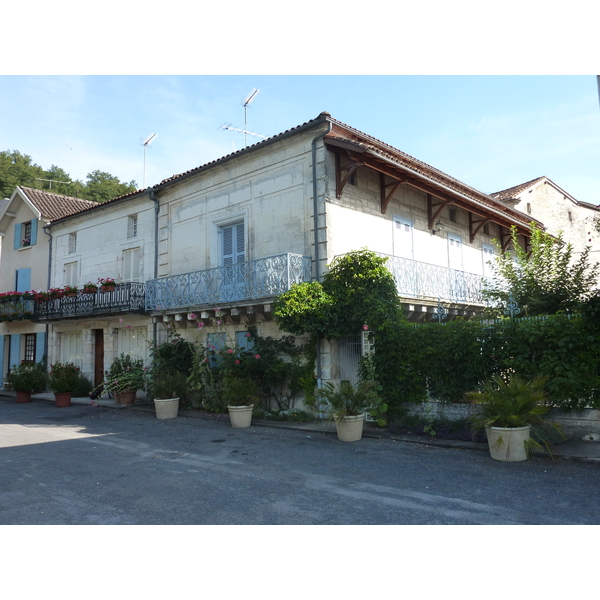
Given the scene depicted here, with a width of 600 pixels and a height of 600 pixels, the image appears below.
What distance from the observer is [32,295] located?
18734mm

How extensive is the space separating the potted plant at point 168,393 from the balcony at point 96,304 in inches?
118

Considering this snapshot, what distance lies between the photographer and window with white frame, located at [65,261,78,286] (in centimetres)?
1881

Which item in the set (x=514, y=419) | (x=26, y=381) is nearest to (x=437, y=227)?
(x=514, y=419)

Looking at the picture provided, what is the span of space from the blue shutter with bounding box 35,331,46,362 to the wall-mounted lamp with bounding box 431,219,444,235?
15488 mm

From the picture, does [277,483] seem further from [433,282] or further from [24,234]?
[24,234]

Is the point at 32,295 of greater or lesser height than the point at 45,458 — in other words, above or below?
above

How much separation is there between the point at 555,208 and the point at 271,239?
664 inches

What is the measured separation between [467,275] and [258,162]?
6668 mm

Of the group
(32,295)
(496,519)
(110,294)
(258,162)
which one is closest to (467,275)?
(258,162)

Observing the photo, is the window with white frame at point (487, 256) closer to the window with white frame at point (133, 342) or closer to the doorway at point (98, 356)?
the window with white frame at point (133, 342)

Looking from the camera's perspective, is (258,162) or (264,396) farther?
(258,162)

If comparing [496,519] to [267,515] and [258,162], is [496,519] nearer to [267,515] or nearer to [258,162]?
[267,515]

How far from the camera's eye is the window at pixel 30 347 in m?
20.1

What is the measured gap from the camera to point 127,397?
A: 1432cm
